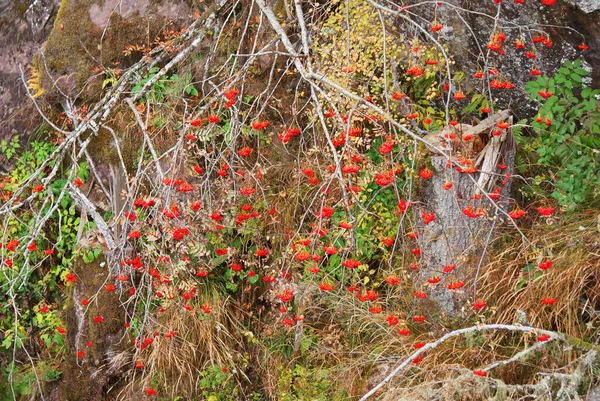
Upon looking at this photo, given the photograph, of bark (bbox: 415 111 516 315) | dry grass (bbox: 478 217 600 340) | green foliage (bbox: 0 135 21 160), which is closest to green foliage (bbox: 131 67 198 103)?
green foliage (bbox: 0 135 21 160)

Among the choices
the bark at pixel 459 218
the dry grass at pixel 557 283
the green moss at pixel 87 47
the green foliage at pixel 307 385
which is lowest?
the green foliage at pixel 307 385

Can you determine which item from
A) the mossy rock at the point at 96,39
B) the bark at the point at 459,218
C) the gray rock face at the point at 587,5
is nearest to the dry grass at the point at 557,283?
the bark at the point at 459,218

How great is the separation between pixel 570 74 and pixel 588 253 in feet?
3.43

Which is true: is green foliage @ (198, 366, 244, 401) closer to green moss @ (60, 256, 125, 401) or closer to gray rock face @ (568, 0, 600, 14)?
green moss @ (60, 256, 125, 401)

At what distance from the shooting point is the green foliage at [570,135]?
431 cm

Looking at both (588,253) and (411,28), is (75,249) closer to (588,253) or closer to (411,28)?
(411,28)

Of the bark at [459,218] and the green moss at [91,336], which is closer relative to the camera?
the bark at [459,218]

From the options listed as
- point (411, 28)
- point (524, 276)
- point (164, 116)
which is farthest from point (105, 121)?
point (524, 276)

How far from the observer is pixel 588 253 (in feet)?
13.6

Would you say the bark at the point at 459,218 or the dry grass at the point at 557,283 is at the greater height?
the bark at the point at 459,218

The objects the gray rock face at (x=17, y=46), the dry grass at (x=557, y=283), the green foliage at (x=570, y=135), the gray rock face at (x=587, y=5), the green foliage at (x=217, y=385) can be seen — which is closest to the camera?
the dry grass at (x=557, y=283)

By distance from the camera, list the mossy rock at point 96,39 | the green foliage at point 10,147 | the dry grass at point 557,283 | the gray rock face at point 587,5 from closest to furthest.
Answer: the dry grass at point 557,283 → the gray rock face at point 587,5 → the mossy rock at point 96,39 → the green foliage at point 10,147

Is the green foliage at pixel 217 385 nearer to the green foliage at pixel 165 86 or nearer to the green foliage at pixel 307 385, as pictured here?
the green foliage at pixel 307 385

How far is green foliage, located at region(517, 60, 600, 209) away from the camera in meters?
4.31
